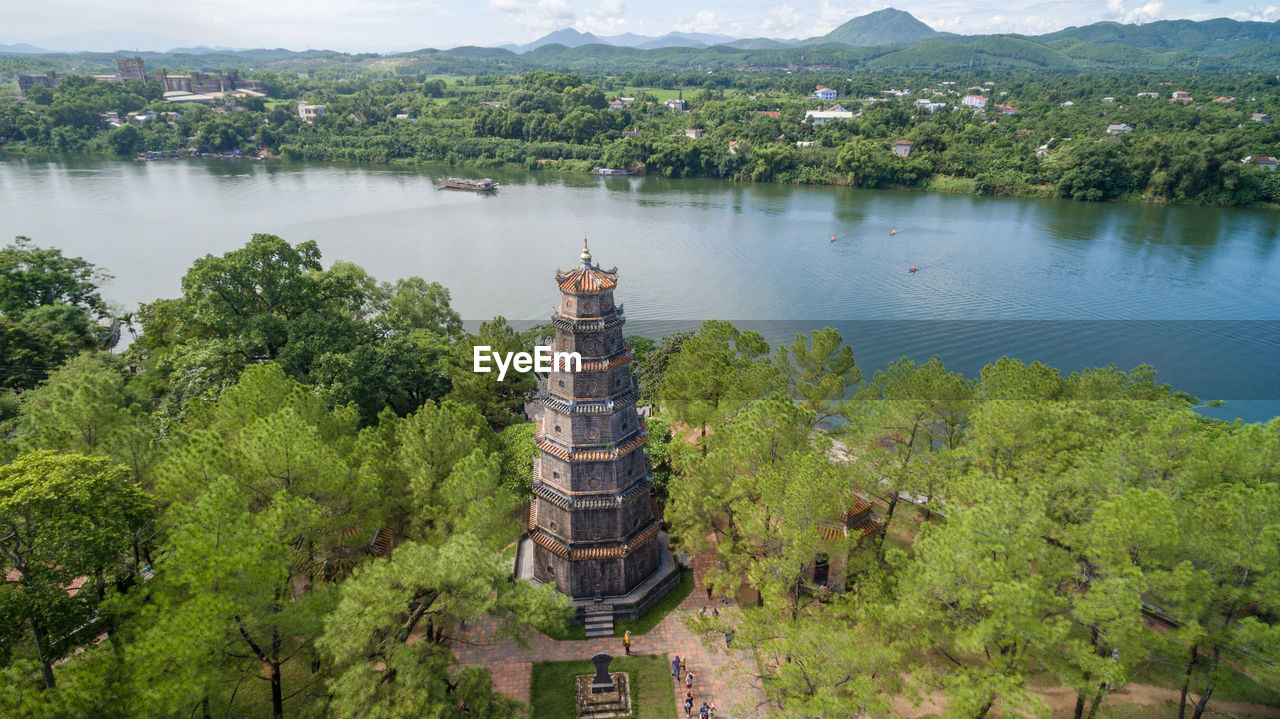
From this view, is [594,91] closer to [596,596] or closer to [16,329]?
[16,329]

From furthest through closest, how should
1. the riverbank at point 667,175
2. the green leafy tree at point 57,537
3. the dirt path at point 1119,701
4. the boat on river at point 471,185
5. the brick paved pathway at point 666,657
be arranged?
the boat on river at point 471,185 → the riverbank at point 667,175 → the brick paved pathway at point 666,657 → the dirt path at point 1119,701 → the green leafy tree at point 57,537

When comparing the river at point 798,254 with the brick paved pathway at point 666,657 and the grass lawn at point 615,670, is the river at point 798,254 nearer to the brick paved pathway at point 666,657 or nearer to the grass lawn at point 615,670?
the brick paved pathway at point 666,657

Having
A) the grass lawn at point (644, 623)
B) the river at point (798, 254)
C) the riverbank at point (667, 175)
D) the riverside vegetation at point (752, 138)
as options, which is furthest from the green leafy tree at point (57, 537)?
the riverbank at point (667, 175)

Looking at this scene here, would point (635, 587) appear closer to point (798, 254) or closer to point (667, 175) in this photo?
point (798, 254)

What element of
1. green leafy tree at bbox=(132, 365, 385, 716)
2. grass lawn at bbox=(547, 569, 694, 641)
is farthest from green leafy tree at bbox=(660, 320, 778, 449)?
green leafy tree at bbox=(132, 365, 385, 716)

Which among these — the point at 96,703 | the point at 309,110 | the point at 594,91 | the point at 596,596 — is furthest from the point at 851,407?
the point at 309,110

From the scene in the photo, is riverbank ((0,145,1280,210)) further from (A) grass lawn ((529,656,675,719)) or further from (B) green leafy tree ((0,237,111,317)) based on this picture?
(A) grass lawn ((529,656,675,719))

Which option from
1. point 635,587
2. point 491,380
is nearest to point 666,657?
point 635,587

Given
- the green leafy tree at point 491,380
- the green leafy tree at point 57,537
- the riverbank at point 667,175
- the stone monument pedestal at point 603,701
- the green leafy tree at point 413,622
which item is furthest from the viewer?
the riverbank at point 667,175
